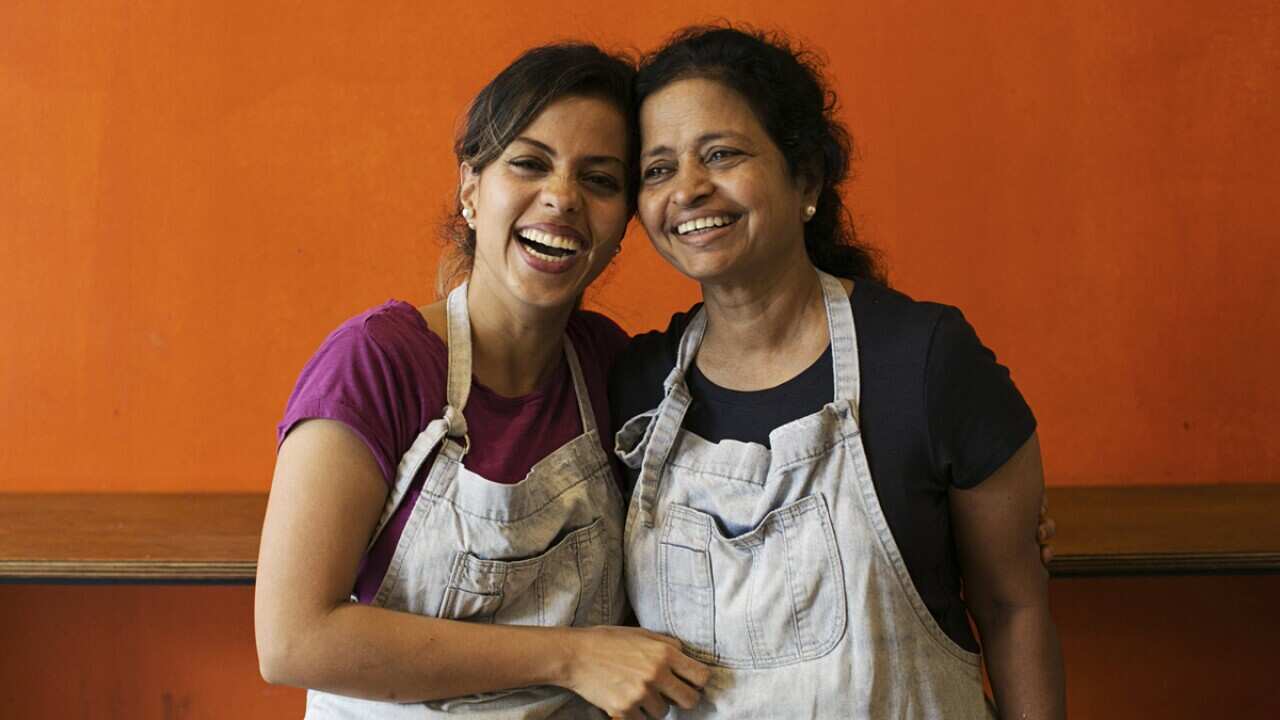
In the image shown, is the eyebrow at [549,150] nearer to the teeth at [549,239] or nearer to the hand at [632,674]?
the teeth at [549,239]

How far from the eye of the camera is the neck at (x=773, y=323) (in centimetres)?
155

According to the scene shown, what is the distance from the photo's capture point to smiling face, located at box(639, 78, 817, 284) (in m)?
1.49

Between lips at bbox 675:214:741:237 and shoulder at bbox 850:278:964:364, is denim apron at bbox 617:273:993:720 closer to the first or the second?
shoulder at bbox 850:278:964:364

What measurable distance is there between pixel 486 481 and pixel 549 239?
13.2 inches

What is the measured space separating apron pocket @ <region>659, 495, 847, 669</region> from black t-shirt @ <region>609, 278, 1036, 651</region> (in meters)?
0.11

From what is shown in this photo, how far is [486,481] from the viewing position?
144cm

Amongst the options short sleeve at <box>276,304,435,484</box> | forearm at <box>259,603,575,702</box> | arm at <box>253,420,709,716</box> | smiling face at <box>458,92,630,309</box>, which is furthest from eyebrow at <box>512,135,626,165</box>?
forearm at <box>259,603,575,702</box>

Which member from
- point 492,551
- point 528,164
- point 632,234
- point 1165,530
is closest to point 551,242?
point 528,164

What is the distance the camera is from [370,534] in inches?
55.4

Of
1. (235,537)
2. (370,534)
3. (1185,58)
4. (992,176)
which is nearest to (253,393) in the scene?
(235,537)

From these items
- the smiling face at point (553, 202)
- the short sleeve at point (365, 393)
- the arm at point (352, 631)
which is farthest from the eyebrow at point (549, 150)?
the arm at point (352, 631)

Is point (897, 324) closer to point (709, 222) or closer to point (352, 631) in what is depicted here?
point (709, 222)

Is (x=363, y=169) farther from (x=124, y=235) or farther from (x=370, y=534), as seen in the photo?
(x=370, y=534)

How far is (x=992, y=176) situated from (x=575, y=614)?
138cm
